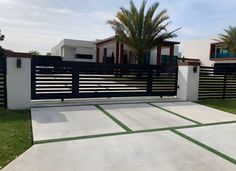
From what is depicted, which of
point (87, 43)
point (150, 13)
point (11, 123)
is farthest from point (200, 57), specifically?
point (11, 123)

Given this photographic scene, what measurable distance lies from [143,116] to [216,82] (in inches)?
216

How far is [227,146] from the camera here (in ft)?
15.2

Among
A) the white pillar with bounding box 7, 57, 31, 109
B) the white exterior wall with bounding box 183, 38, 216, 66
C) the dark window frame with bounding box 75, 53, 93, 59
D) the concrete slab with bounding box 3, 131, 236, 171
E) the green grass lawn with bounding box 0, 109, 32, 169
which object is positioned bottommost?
the concrete slab with bounding box 3, 131, 236, 171

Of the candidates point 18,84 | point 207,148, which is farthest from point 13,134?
point 207,148

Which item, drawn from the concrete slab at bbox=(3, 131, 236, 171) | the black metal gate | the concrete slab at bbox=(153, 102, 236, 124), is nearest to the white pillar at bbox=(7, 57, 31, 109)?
the black metal gate

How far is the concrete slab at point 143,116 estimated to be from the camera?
19.7 ft

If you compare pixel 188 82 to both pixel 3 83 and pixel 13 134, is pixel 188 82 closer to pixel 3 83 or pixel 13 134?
pixel 3 83

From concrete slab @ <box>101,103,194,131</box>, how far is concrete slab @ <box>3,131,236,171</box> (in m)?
1.13

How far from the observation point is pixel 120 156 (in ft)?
13.1

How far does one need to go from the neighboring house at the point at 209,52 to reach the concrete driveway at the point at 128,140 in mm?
26820

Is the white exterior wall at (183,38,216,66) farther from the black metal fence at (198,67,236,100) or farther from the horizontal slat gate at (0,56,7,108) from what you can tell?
the horizontal slat gate at (0,56,7,108)

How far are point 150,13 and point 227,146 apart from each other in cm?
1215

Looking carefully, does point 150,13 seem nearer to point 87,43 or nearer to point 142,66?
point 142,66

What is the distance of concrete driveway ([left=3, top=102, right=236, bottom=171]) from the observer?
369cm
